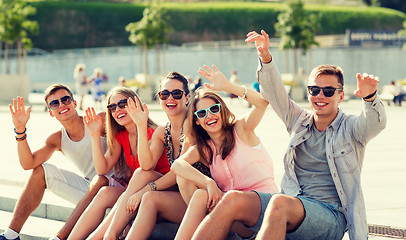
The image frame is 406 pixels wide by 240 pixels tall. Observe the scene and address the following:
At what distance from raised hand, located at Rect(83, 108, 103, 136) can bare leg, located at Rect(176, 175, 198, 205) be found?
3.18 ft

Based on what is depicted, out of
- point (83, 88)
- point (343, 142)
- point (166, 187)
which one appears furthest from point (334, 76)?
point (83, 88)

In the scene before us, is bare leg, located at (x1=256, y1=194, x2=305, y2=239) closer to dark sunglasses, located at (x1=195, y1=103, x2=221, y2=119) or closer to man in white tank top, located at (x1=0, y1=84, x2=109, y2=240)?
dark sunglasses, located at (x1=195, y1=103, x2=221, y2=119)

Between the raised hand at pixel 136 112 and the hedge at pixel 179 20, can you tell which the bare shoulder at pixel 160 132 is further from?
the hedge at pixel 179 20

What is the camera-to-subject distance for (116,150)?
4938 millimetres

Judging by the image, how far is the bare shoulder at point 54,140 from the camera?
17.2ft

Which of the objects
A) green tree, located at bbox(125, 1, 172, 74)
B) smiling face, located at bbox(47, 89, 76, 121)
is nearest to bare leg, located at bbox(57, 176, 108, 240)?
smiling face, located at bbox(47, 89, 76, 121)

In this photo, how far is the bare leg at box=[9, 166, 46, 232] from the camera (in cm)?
494

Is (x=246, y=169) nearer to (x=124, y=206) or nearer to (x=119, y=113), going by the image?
(x=124, y=206)

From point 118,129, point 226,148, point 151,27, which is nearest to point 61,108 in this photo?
point 118,129

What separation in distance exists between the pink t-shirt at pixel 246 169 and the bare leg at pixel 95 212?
2.98 ft

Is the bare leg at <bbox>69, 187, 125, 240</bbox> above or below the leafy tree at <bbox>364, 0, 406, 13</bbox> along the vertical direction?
below

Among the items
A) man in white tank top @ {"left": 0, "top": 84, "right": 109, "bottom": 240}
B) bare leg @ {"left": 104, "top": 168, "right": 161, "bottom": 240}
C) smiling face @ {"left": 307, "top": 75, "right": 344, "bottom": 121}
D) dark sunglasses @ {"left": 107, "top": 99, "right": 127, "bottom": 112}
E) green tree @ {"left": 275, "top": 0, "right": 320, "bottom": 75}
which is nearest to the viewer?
smiling face @ {"left": 307, "top": 75, "right": 344, "bottom": 121}

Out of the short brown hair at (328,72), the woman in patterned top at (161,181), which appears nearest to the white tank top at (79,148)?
the woman in patterned top at (161,181)

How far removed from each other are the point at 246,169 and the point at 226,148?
0.19 m
